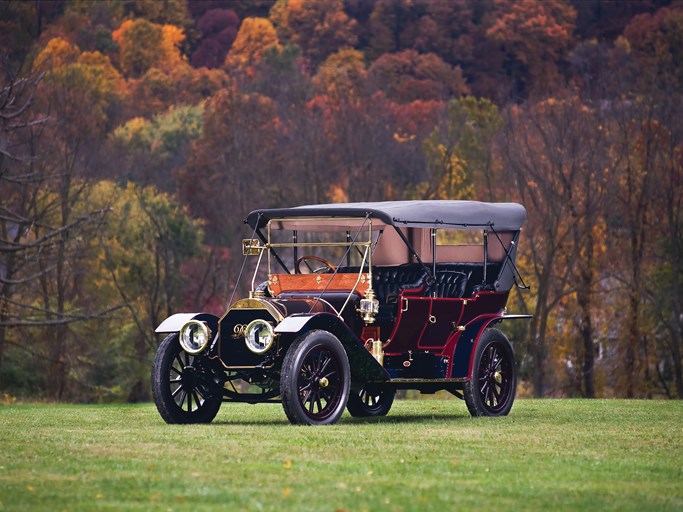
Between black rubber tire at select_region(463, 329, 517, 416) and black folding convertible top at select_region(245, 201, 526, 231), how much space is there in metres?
1.40

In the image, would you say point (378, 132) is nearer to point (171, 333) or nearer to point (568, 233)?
point (568, 233)

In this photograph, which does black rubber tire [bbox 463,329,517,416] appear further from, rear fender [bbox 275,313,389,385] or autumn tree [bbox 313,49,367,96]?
autumn tree [bbox 313,49,367,96]

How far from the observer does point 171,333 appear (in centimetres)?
1628

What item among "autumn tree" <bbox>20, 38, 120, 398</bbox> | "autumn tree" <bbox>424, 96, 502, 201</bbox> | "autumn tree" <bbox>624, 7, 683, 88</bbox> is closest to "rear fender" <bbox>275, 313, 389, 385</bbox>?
"autumn tree" <bbox>20, 38, 120, 398</bbox>

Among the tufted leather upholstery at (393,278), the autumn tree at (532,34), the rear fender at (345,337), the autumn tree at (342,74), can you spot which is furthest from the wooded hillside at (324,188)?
the rear fender at (345,337)

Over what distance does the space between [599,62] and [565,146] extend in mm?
12531

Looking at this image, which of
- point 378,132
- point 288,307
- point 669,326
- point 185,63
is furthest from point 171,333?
point 185,63

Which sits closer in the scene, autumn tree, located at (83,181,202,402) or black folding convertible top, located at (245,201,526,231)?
black folding convertible top, located at (245,201,526,231)

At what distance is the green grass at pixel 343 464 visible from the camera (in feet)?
32.0

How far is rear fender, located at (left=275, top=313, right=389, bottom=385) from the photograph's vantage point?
1519 centimetres

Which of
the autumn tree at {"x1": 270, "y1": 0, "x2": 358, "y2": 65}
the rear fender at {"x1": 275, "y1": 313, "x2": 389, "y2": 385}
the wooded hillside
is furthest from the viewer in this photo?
the autumn tree at {"x1": 270, "y1": 0, "x2": 358, "y2": 65}

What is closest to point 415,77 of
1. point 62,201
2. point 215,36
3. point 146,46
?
point 215,36

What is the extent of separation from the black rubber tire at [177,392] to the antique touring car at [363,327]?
13mm

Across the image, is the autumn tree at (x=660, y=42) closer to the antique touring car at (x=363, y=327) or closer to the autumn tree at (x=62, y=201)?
the autumn tree at (x=62, y=201)
